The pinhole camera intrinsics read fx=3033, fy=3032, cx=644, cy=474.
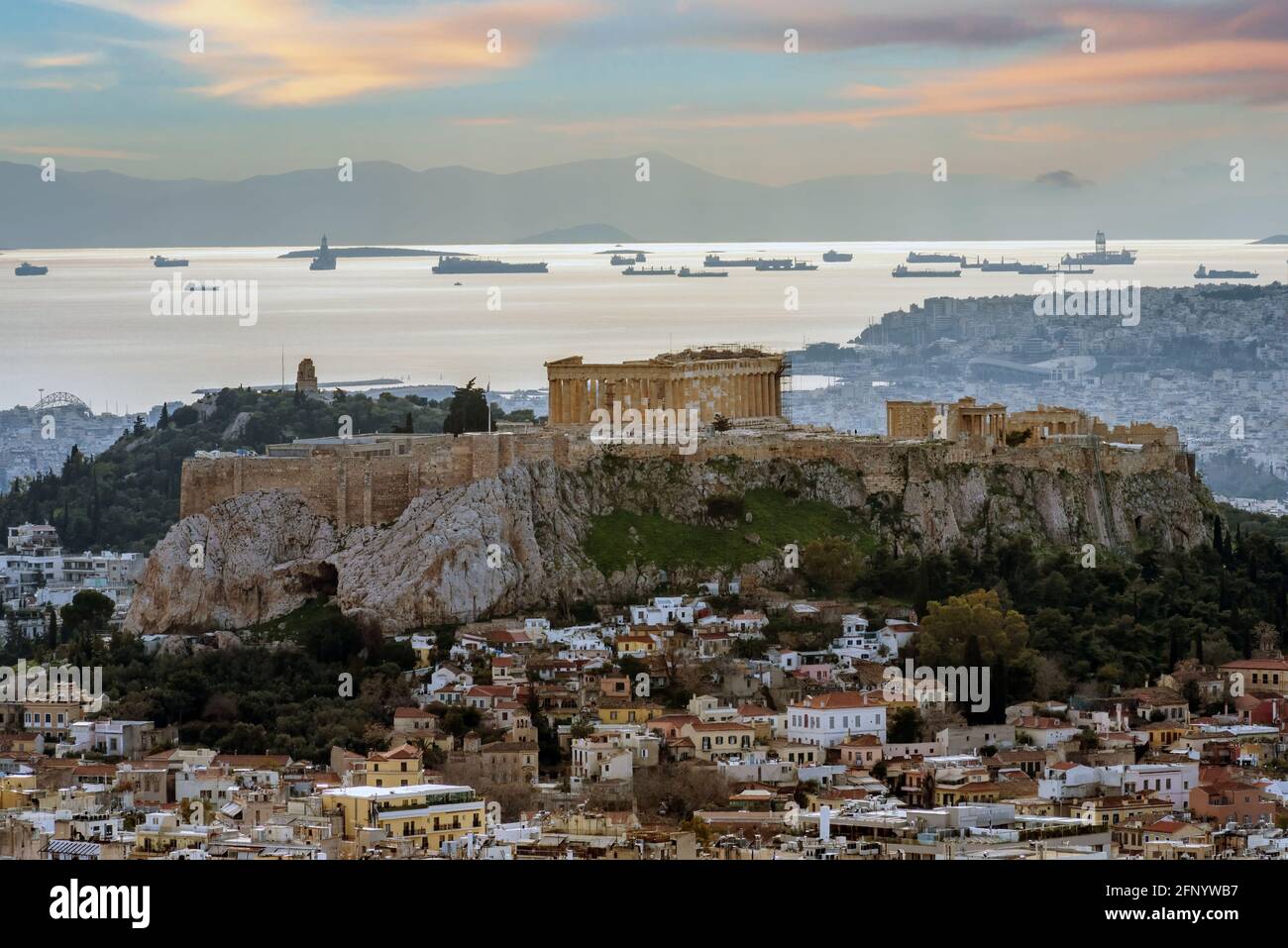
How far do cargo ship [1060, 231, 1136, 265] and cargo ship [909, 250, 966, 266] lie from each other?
21.3 feet

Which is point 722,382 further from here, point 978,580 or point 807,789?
point 807,789

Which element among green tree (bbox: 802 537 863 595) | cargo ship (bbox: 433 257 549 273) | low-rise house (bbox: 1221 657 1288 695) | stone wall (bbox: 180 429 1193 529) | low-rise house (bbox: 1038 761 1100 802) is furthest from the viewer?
cargo ship (bbox: 433 257 549 273)

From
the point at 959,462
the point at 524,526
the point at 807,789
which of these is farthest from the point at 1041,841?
→ the point at 959,462

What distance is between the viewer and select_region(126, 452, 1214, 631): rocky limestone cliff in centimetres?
4506

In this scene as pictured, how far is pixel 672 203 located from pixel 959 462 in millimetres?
52469

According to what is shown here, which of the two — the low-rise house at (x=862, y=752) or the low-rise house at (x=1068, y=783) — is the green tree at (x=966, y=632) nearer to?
the low-rise house at (x=862, y=752)

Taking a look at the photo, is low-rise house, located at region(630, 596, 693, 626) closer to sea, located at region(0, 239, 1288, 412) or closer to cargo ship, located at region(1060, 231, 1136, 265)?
sea, located at region(0, 239, 1288, 412)

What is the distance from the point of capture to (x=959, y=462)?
50406 mm

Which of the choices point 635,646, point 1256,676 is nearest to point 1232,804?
point 1256,676

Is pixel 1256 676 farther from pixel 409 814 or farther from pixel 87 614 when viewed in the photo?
pixel 87 614

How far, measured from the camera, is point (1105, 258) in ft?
364

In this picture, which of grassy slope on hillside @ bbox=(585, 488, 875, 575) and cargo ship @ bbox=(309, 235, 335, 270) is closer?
grassy slope on hillside @ bbox=(585, 488, 875, 575)

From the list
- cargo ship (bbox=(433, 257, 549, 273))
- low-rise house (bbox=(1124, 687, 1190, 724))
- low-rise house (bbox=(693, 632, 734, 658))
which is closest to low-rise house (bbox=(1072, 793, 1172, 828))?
low-rise house (bbox=(1124, 687, 1190, 724))
